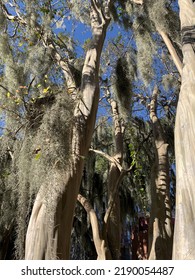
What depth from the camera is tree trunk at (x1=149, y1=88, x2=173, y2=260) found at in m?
4.52

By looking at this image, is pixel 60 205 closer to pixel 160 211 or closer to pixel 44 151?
pixel 44 151

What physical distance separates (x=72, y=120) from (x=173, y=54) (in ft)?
7.86

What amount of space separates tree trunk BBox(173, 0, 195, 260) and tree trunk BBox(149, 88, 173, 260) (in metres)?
2.83

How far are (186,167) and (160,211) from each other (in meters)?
3.28

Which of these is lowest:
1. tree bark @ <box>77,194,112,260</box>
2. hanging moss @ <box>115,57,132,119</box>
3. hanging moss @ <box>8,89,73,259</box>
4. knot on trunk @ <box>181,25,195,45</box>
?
tree bark @ <box>77,194,112,260</box>

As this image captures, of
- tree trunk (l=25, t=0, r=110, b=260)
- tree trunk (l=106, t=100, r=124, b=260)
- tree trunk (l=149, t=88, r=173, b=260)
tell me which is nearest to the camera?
tree trunk (l=25, t=0, r=110, b=260)

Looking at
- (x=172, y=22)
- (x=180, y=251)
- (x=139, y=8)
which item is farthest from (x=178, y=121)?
(x=139, y=8)

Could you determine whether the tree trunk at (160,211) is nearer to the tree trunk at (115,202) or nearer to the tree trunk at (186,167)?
the tree trunk at (115,202)

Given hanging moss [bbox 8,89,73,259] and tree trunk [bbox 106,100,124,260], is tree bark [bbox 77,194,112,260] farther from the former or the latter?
hanging moss [bbox 8,89,73,259]

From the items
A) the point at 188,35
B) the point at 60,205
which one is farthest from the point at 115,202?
the point at 188,35

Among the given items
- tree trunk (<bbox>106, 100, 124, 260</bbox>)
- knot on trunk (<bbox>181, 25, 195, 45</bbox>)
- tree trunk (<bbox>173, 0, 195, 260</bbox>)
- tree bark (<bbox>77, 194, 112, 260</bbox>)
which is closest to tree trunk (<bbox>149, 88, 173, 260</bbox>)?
tree trunk (<bbox>106, 100, 124, 260</bbox>)

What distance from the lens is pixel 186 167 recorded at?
1744mm

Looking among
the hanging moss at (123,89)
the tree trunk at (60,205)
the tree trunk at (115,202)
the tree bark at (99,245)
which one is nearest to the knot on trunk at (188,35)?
the tree trunk at (60,205)

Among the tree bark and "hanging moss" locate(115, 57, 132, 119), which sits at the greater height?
"hanging moss" locate(115, 57, 132, 119)
